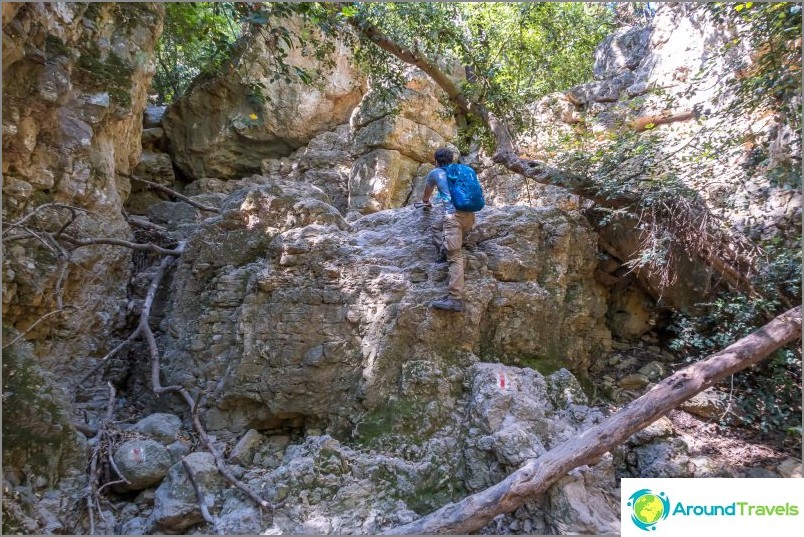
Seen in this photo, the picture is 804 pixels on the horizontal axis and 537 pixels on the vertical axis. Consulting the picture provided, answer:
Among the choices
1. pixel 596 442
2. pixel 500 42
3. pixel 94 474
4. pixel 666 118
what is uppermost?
pixel 500 42

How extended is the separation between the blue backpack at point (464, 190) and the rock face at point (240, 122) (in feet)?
19.2

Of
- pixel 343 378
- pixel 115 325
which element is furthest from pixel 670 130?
pixel 115 325

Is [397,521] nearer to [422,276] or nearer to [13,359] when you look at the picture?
[422,276]

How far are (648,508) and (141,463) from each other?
371 centimetres

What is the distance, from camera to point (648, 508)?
116 inches

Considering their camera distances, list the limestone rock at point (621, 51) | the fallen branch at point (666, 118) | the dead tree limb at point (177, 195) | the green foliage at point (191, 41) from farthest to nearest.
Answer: the limestone rock at point (621, 51) → the dead tree limb at point (177, 195) → the fallen branch at point (666, 118) → the green foliage at point (191, 41)

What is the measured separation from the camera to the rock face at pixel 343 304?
4086mm

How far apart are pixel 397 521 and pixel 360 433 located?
754mm

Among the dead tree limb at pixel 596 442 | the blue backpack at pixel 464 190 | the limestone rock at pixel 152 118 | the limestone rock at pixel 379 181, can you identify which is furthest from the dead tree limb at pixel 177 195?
the dead tree limb at pixel 596 442

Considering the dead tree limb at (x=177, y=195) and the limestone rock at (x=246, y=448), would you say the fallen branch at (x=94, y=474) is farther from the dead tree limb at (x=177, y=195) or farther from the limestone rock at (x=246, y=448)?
the dead tree limb at (x=177, y=195)

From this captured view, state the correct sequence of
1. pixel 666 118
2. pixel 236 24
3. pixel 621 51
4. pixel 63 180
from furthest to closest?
pixel 621 51 → pixel 666 118 → pixel 236 24 → pixel 63 180

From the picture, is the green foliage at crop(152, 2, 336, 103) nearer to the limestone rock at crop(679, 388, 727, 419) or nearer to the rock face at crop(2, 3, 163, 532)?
the rock face at crop(2, 3, 163, 532)

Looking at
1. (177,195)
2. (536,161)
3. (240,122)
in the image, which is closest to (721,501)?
(536,161)

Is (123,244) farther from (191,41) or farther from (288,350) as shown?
(191,41)
